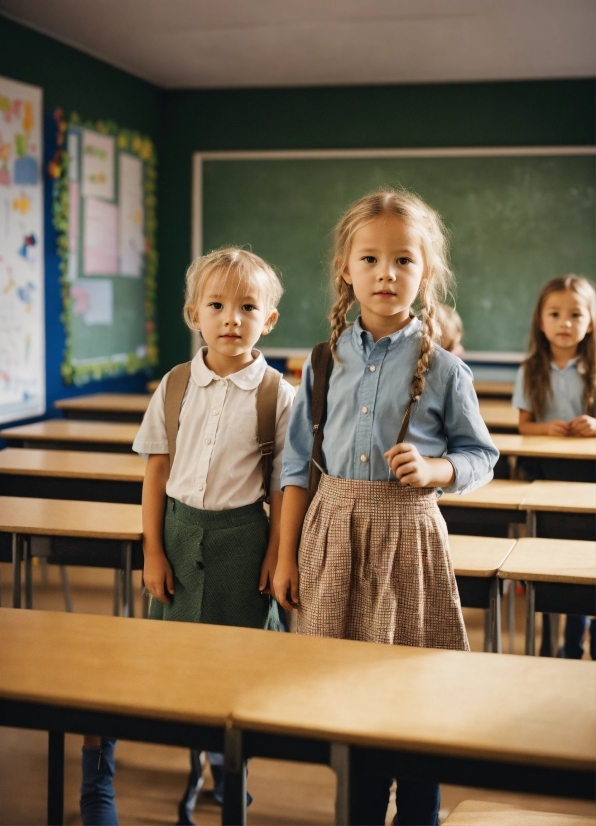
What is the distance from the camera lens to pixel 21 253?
453 centimetres

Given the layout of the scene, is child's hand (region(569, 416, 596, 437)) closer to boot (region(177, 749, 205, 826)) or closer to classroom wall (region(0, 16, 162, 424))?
boot (region(177, 749, 205, 826))

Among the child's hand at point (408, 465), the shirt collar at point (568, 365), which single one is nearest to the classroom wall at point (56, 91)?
the shirt collar at point (568, 365)

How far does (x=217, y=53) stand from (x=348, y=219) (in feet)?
12.3

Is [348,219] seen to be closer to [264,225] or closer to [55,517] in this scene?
[55,517]

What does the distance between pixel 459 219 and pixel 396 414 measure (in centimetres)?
437

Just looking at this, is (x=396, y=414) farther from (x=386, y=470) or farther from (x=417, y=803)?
(x=417, y=803)

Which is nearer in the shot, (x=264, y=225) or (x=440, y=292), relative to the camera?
(x=440, y=292)

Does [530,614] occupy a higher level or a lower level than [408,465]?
lower

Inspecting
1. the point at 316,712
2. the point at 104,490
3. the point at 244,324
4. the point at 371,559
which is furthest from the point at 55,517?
the point at 316,712

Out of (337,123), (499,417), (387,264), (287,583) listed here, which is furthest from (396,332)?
(337,123)

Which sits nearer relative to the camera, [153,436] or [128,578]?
[153,436]

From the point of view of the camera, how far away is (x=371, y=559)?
1.64m

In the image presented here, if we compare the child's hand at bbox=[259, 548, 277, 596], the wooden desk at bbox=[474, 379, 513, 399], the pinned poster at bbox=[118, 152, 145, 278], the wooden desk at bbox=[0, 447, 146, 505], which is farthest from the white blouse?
the pinned poster at bbox=[118, 152, 145, 278]

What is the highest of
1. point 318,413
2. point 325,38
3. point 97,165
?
point 325,38
